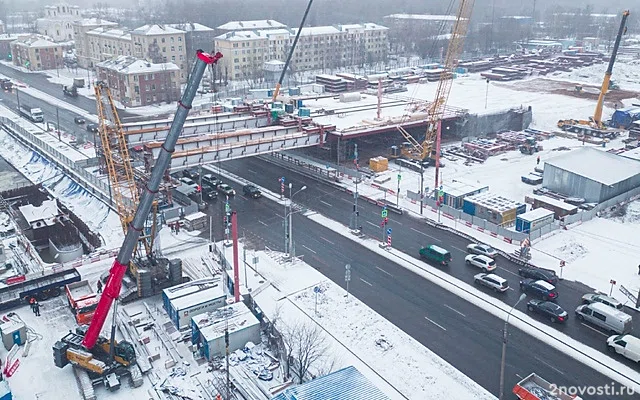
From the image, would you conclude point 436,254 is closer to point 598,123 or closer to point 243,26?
point 598,123

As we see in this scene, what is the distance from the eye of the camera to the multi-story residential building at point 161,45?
389 ft

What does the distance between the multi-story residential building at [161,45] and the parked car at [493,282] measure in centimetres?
9580

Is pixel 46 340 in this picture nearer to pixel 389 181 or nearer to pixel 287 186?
pixel 287 186

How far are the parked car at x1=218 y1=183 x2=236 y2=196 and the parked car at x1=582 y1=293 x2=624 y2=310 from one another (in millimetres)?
33805

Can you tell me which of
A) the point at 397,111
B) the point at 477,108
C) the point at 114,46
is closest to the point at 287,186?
the point at 397,111

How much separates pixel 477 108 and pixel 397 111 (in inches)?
672

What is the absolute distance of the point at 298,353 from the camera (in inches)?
1203

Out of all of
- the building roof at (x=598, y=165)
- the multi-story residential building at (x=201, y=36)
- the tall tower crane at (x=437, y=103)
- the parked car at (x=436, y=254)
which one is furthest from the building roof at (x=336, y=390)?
the multi-story residential building at (x=201, y=36)

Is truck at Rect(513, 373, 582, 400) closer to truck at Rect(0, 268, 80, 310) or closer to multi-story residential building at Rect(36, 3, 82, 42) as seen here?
truck at Rect(0, 268, 80, 310)

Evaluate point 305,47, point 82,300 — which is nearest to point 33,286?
point 82,300

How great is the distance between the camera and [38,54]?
141 metres

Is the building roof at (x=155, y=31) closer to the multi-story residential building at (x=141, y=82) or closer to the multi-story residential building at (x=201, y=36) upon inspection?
the multi-story residential building at (x=141, y=82)

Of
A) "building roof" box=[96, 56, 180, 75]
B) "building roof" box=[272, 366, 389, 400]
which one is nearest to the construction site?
"building roof" box=[272, 366, 389, 400]

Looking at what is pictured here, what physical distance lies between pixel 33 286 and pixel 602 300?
3759 centimetres
